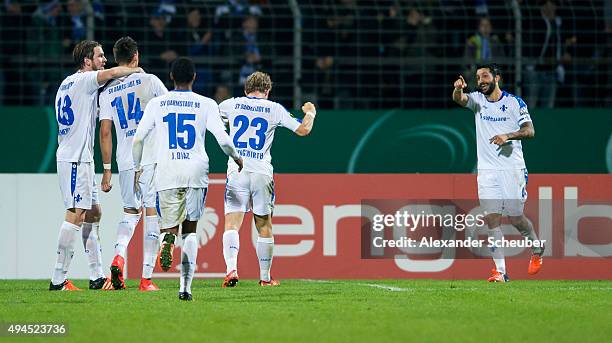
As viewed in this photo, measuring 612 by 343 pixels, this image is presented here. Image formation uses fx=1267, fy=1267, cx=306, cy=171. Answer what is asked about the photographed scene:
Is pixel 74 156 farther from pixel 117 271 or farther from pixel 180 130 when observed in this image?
pixel 180 130

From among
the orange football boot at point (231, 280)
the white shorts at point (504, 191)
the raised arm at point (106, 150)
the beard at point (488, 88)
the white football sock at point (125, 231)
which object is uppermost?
the beard at point (488, 88)

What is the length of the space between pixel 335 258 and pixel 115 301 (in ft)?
14.6

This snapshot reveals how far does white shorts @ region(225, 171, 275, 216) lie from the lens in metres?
12.2

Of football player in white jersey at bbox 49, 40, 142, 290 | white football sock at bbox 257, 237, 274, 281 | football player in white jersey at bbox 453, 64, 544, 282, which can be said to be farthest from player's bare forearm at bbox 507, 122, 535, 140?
football player in white jersey at bbox 49, 40, 142, 290

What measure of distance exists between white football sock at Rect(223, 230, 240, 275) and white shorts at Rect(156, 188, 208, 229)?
8.06ft

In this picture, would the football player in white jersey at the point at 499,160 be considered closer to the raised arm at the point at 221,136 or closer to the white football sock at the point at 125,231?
the white football sock at the point at 125,231

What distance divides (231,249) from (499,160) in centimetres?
313

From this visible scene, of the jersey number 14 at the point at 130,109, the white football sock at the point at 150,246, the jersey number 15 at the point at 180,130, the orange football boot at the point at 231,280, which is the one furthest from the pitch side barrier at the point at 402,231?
the jersey number 15 at the point at 180,130

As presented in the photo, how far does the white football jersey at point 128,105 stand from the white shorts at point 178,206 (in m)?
1.49

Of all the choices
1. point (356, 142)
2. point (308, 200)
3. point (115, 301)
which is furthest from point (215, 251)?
point (115, 301)

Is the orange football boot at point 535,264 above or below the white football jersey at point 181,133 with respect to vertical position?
below

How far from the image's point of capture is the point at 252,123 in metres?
12.0

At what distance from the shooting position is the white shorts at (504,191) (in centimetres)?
1329

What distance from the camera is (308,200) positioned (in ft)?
45.9
